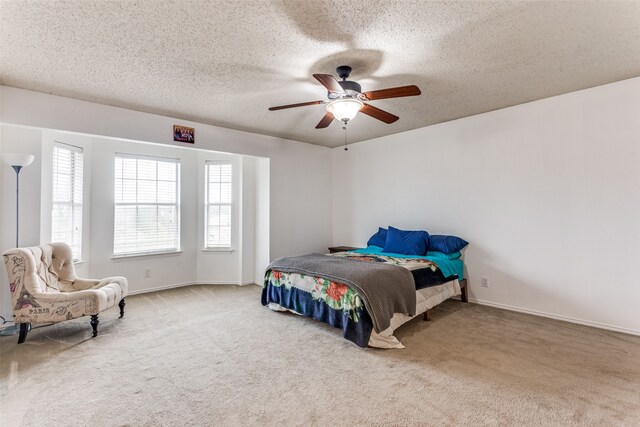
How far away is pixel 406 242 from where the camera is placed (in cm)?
434

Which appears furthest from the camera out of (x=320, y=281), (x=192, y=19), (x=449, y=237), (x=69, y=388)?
(x=449, y=237)

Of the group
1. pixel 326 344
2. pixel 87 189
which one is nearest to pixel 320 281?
pixel 326 344

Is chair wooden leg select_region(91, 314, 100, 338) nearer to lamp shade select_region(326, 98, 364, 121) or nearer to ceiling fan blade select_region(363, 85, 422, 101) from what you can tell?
lamp shade select_region(326, 98, 364, 121)

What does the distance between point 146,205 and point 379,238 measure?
152 inches

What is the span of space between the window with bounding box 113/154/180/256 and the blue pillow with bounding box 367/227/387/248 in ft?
11.0

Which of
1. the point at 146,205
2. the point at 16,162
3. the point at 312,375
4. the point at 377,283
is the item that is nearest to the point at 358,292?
the point at 377,283

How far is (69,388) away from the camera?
7.16ft

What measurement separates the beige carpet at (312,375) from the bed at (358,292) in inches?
6.7


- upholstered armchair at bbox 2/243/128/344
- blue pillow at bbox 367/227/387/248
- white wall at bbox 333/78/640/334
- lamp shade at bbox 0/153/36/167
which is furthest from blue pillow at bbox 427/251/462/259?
lamp shade at bbox 0/153/36/167

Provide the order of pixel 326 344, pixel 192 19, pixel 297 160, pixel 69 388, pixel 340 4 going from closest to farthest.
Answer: pixel 340 4 < pixel 192 19 < pixel 69 388 < pixel 326 344 < pixel 297 160

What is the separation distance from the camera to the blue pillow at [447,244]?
4.09m

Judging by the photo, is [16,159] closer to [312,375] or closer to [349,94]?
[349,94]

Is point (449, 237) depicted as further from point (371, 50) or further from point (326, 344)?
point (371, 50)

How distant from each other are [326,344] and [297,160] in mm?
3495
